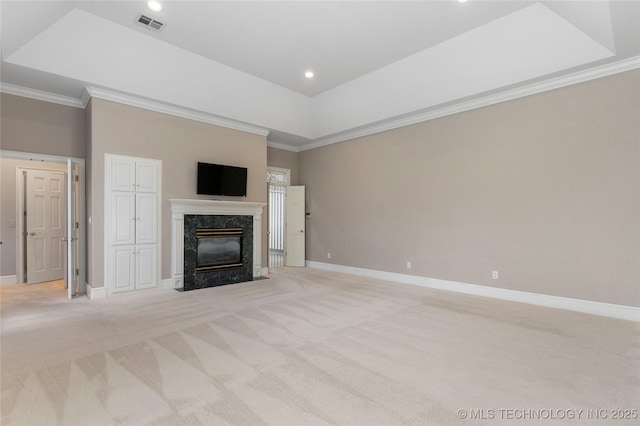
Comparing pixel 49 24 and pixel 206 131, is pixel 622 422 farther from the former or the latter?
pixel 49 24

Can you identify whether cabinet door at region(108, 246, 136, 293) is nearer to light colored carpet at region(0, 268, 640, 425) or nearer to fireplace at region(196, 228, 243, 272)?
light colored carpet at region(0, 268, 640, 425)

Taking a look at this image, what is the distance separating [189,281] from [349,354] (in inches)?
152

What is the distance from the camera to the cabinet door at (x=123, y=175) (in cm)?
509

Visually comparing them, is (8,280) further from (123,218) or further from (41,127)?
(41,127)

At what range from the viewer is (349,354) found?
2971 mm

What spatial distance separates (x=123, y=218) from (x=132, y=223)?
6.3 inches

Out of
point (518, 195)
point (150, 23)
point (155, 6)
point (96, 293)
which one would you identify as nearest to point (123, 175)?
point (96, 293)

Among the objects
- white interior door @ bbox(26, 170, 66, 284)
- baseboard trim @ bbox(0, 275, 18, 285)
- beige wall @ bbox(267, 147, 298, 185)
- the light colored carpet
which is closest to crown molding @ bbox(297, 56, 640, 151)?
beige wall @ bbox(267, 147, 298, 185)

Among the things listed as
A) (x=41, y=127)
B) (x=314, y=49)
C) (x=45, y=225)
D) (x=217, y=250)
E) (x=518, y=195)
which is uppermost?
(x=314, y=49)

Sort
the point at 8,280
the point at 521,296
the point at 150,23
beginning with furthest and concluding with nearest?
the point at 8,280 < the point at 521,296 < the point at 150,23

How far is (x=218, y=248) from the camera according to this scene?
6.24m

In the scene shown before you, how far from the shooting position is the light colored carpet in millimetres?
2115

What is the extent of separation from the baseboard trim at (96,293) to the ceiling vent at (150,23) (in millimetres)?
4135

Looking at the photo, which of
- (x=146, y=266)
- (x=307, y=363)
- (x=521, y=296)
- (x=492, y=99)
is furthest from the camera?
(x=146, y=266)
